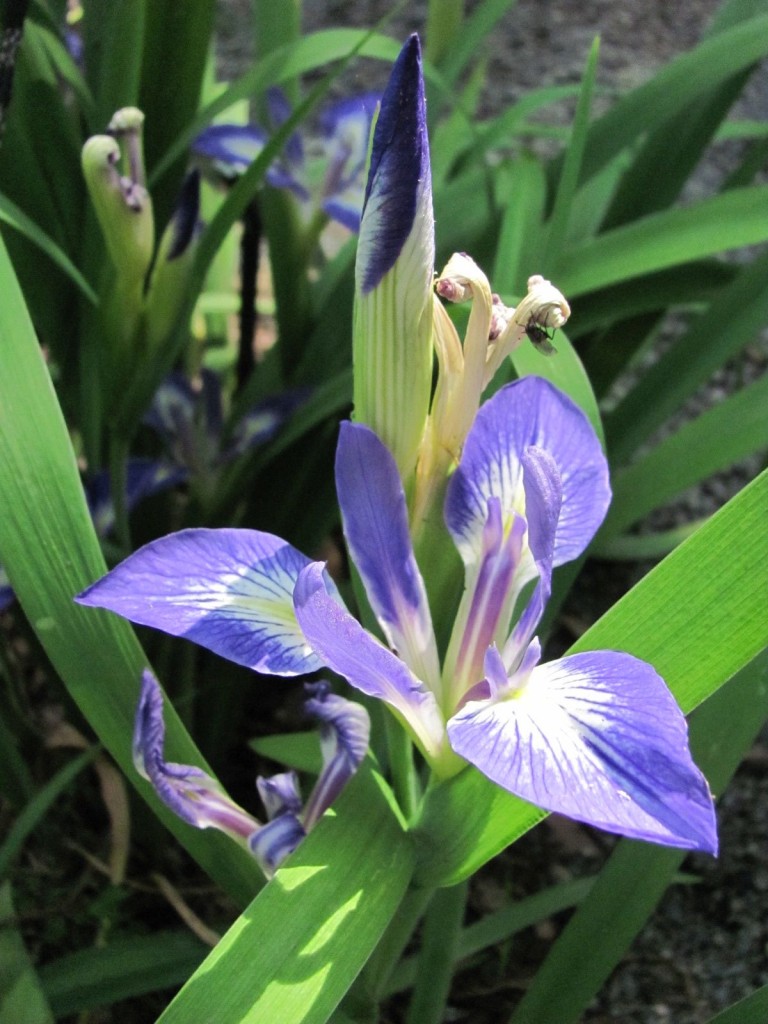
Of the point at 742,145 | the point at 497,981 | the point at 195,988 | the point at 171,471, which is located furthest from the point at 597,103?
the point at 195,988

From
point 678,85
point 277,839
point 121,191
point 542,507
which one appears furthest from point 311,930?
point 678,85

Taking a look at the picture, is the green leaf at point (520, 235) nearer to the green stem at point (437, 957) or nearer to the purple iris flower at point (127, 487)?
the purple iris flower at point (127, 487)

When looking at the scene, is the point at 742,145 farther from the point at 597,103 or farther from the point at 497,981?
the point at 497,981

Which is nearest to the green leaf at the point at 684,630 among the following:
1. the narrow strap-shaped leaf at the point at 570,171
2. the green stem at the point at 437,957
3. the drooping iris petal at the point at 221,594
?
the drooping iris petal at the point at 221,594

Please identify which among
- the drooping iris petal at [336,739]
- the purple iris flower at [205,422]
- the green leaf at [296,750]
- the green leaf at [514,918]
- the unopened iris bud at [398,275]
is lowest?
the green leaf at [514,918]

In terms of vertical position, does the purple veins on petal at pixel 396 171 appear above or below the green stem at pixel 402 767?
above

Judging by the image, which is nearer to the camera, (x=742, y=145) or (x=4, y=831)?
(x=4, y=831)

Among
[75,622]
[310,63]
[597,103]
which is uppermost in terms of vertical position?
[310,63]
